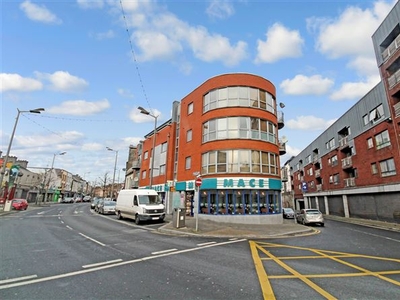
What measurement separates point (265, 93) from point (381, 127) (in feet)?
46.5

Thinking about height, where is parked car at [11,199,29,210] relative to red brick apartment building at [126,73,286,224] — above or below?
below

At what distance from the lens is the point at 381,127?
25.7 metres

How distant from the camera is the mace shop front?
19609 mm

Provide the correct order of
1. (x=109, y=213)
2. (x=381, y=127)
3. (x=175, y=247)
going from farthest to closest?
(x=109, y=213) → (x=381, y=127) → (x=175, y=247)

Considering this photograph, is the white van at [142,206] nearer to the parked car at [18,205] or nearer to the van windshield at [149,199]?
the van windshield at [149,199]

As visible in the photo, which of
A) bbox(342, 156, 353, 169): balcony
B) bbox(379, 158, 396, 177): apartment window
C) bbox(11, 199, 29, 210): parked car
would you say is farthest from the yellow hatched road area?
bbox(11, 199, 29, 210): parked car

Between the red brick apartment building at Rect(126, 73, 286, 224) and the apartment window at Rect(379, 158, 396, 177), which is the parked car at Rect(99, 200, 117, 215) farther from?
the apartment window at Rect(379, 158, 396, 177)

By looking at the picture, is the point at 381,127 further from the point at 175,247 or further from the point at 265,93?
the point at 175,247

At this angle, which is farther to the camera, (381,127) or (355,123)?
(355,123)

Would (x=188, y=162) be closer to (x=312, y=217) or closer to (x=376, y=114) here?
(x=312, y=217)

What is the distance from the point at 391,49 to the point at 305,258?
26.7m

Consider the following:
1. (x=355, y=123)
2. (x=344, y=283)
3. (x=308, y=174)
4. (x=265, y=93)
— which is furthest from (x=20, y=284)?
(x=308, y=174)

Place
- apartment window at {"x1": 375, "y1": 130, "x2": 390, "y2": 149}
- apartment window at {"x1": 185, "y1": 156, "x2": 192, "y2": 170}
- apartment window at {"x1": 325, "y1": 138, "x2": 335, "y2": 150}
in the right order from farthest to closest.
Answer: apartment window at {"x1": 325, "y1": 138, "x2": 335, "y2": 150} → apartment window at {"x1": 375, "y1": 130, "x2": 390, "y2": 149} → apartment window at {"x1": 185, "y1": 156, "x2": 192, "y2": 170}

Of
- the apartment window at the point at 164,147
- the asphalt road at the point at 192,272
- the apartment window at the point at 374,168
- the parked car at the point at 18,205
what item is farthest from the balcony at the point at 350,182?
the parked car at the point at 18,205
